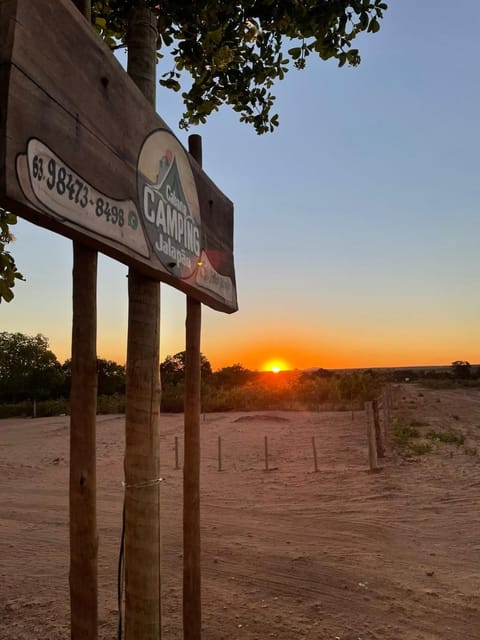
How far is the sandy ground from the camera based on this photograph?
4020 mm

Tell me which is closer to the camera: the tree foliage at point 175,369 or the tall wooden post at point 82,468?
the tall wooden post at point 82,468

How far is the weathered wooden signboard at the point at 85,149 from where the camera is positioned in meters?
1.43

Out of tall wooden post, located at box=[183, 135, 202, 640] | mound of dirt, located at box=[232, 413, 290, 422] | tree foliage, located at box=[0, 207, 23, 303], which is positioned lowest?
mound of dirt, located at box=[232, 413, 290, 422]

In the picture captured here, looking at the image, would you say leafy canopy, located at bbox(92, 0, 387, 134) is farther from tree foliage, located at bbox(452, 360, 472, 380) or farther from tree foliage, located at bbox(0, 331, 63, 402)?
tree foliage, located at bbox(452, 360, 472, 380)

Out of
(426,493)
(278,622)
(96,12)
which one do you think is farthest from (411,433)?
(96,12)

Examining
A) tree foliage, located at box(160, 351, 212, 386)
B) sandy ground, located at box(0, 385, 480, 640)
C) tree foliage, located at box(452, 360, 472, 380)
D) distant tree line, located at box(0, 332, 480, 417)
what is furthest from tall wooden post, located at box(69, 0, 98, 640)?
tree foliage, located at box(452, 360, 472, 380)

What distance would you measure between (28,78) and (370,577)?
5060 millimetres

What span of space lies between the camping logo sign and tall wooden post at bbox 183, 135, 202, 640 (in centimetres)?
57

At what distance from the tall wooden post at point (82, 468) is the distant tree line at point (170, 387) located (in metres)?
15.1

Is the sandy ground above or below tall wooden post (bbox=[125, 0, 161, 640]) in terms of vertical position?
below

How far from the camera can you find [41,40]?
155cm

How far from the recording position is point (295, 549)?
5.84 metres

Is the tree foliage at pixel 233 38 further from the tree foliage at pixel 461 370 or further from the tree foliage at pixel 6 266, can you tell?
the tree foliage at pixel 461 370

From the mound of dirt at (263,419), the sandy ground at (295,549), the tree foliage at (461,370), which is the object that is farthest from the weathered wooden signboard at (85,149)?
the tree foliage at (461,370)
